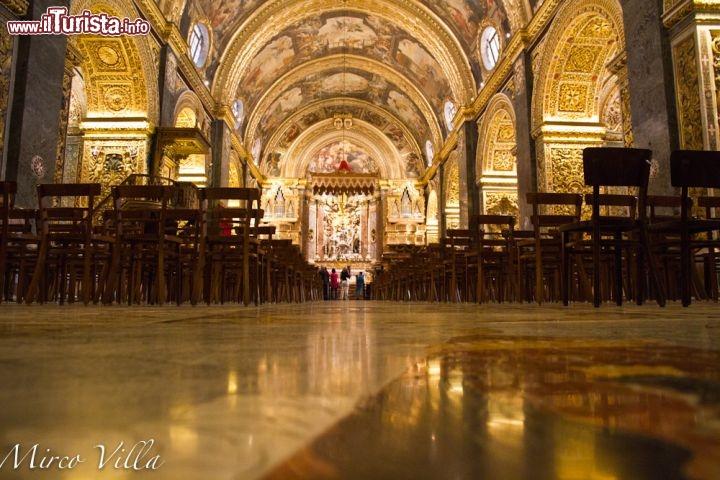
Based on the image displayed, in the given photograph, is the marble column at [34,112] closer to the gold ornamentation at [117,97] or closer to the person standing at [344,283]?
the gold ornamentation at [117,97]

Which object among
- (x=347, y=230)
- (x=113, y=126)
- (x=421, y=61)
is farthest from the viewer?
(x=347, y=230)

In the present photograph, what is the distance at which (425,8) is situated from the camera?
1447 cm

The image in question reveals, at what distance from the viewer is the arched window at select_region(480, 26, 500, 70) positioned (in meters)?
12.5

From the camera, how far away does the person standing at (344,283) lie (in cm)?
2095

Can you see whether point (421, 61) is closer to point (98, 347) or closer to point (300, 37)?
point (300, 37)

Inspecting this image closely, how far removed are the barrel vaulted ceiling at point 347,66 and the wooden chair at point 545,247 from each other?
243 inches

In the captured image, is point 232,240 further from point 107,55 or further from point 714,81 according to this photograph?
point 107,55

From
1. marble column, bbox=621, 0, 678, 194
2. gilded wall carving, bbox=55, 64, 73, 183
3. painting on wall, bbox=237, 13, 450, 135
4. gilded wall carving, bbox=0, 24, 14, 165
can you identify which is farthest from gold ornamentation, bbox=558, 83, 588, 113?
gilded wall carving, bbox=0, 24, 14, 165

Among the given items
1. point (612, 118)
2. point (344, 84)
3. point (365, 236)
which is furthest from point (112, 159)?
point (365, 236)

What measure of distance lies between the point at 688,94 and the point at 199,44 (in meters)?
10.6

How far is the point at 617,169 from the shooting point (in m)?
3.85

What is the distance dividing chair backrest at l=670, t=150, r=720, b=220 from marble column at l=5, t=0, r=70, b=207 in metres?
6.32

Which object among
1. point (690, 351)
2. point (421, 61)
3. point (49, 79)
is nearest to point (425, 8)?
point (421, 61)

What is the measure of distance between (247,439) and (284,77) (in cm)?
1923
